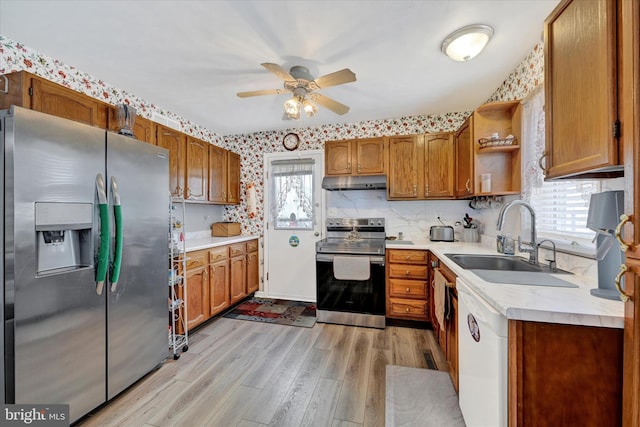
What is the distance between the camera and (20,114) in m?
1.26

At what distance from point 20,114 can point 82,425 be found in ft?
5.63

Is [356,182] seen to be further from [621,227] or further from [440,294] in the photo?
[621,227]

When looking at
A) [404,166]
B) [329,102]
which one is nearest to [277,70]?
[329,102]

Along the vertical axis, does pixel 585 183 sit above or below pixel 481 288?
above

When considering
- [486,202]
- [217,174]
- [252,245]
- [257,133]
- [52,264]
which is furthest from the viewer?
[257,133]

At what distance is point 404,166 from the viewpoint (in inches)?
123

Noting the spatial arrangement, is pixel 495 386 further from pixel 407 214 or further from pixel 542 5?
pixel 407 214

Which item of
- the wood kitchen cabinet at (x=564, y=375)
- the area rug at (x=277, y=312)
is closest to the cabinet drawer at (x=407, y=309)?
the area rug at (x=277, y=312)

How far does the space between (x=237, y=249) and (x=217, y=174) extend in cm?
102

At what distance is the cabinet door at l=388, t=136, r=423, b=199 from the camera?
3082mm

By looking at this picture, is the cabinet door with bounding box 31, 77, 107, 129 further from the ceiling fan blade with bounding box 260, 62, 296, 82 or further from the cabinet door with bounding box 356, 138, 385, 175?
the cabinet door with bounding box 356, 138, 385, 175

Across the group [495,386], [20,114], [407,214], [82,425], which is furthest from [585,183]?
[82,425]

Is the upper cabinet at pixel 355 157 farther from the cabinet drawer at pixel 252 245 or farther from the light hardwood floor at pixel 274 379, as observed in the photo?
the light hardwood floor at pixel 274 379

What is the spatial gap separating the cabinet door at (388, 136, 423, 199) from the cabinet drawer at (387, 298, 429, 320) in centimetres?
118
